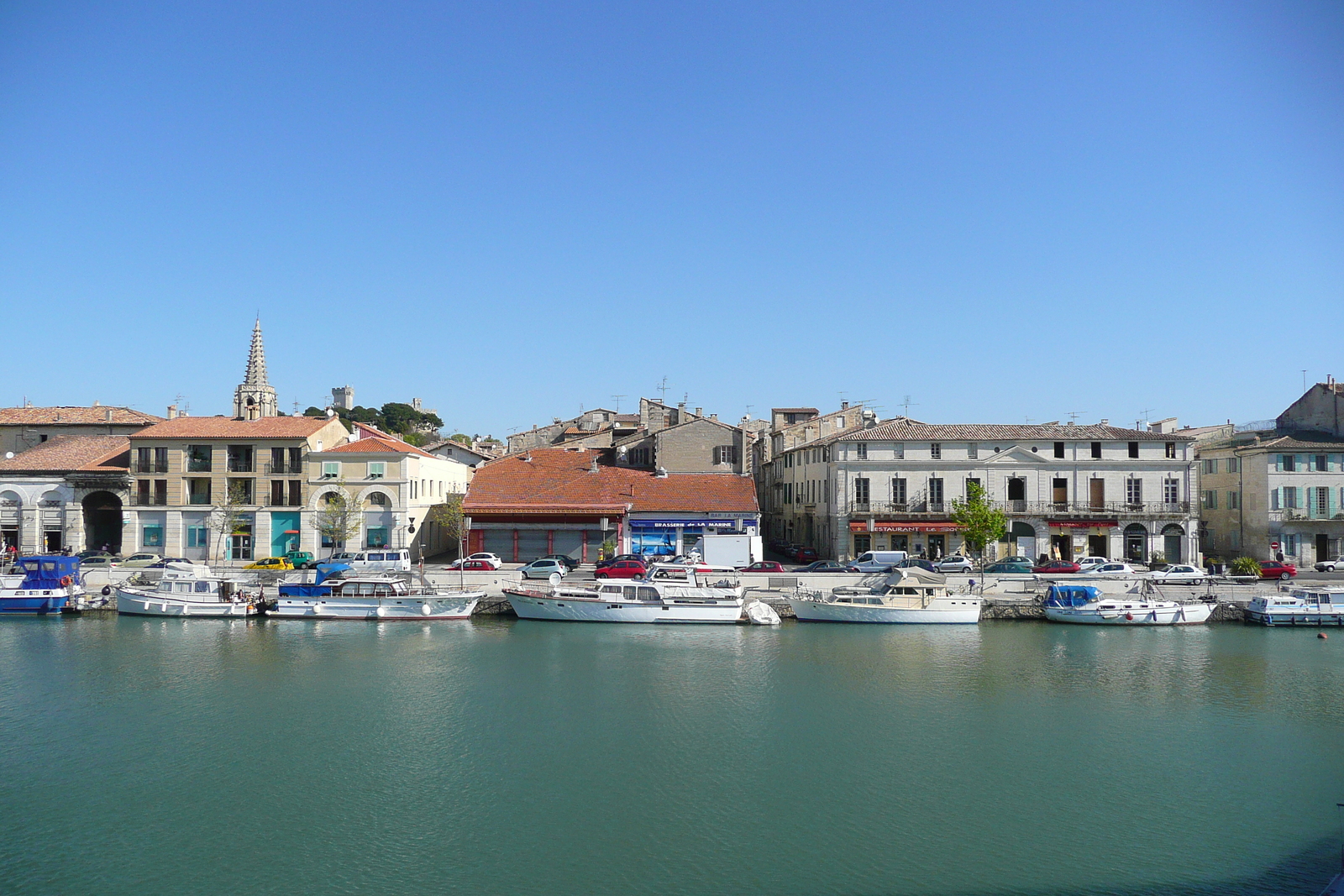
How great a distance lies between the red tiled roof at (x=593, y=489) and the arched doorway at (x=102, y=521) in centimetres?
2172

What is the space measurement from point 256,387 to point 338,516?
60930 millimetres

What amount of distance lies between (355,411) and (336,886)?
13977cm

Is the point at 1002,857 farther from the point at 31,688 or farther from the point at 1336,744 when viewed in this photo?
the point at 31,688

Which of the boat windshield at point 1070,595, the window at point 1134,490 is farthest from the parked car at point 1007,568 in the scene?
the window at point 1134,490

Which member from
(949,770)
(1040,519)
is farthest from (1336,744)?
(1040,519)

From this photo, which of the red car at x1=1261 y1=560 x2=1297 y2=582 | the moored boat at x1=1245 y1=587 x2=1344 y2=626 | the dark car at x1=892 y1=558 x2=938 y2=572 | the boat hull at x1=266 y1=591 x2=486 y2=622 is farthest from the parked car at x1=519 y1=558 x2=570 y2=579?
A: the red car at x1=1261 y1=560 x2=1297 y2=582

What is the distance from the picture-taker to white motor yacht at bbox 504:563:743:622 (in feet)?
125

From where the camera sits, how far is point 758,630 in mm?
37406

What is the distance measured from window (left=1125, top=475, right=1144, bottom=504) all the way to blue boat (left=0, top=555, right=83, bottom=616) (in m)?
52.3

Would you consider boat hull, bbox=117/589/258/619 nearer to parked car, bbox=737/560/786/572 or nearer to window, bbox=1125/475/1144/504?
parked car, bbox=737/560/786/572

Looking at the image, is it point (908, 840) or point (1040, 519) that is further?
point (1040, 519)

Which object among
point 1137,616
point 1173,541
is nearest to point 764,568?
point 1137,616

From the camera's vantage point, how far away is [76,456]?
2141 inches

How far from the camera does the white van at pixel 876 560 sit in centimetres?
4509
